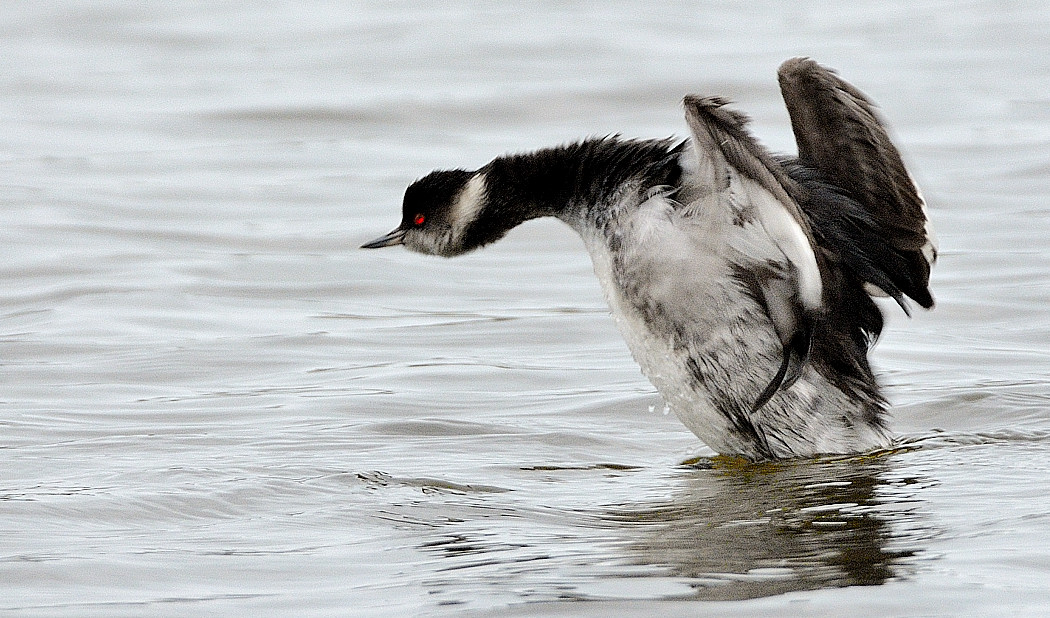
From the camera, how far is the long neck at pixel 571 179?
6.63 meters

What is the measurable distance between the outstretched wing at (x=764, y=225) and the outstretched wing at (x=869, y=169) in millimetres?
457

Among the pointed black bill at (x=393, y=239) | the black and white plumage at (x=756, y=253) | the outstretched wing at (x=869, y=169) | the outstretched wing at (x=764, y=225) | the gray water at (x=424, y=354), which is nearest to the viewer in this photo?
the gray water at (x=424, y=354)

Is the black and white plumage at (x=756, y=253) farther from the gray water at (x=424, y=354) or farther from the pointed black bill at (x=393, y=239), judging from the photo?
the pointed black bill at (x=393, y=239)

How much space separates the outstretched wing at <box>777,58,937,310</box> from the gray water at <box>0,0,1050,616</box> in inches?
30.3

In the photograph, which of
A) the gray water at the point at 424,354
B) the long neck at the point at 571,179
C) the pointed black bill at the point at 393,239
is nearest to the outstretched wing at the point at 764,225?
the long neck at the point at 571,179

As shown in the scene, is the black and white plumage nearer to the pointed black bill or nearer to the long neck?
the long neck

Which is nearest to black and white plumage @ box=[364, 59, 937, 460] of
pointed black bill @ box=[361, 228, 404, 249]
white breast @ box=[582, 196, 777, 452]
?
white breast @ box=[582, 196, 777, 452]

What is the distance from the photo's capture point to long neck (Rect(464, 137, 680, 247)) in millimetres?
6633

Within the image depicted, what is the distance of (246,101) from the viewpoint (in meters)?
16.8

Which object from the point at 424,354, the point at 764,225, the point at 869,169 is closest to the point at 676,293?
the point at 764,225

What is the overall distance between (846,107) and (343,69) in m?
12.0

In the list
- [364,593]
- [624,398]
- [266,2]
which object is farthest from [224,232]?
[266,2]

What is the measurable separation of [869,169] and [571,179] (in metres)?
1.19

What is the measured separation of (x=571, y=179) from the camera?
270 inches
